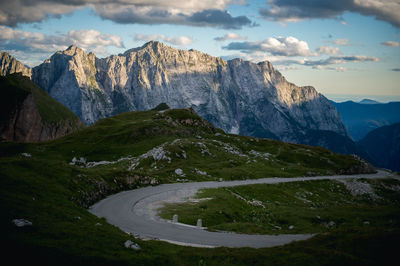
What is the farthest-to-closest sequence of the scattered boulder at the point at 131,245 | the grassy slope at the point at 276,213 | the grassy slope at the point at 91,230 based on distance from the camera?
the grassy slope at the point at 276,213 → the scattered boulder at the point at 131,245 → the grassy slope at the point at 91,230

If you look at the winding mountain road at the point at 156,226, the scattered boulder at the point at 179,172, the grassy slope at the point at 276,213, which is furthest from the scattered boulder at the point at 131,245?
the scattered boulder at the point at 179,172

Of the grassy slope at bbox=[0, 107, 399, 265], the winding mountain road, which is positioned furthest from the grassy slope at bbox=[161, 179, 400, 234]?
the grassy slope at bbox=[0, 107, 399, 265]

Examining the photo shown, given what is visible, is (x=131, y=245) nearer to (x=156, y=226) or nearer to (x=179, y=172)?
(x=156, y=226)

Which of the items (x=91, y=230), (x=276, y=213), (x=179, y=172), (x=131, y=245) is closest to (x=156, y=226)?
(x=91, y=230)

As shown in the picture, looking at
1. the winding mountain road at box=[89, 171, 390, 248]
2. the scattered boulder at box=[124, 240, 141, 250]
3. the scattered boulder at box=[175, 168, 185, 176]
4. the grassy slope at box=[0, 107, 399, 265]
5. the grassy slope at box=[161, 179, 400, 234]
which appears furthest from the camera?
the scattered boulder at box=[175, 168, 185, 176]

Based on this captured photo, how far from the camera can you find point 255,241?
108 feet

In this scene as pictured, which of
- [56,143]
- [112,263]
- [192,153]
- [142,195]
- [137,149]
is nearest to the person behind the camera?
[112,263]

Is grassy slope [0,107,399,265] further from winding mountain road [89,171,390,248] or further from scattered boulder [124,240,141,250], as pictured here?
winding mountain road [89,171,390,248]

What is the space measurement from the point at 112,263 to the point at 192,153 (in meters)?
88.8

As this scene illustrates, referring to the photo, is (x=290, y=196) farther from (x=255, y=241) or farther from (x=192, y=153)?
(x=255, y=241)

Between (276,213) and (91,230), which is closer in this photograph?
(91,230)

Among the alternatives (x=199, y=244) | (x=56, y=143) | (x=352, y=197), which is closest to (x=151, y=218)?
(x=199, y=244)

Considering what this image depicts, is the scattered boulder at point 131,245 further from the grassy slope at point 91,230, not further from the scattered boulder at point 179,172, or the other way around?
the scattered boulder at point 179,172

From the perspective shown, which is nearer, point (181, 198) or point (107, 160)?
point (181, 198)
